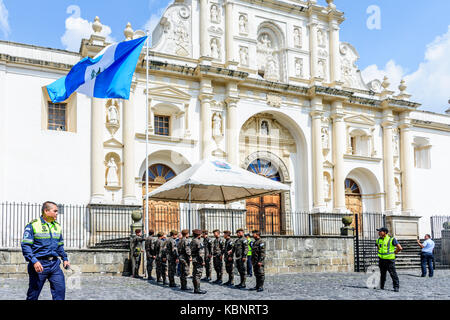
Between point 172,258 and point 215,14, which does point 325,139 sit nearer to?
point 215,14

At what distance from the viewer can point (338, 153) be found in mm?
26125

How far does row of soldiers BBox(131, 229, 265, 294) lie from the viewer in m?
12.6

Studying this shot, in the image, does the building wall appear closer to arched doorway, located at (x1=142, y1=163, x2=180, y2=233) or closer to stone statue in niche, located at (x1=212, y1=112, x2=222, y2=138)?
arched doorway, located at (x1=142, y1=163, x2=180, y2=233)

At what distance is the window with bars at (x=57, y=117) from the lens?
21.5 meters

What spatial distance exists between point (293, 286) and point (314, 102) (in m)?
13.6

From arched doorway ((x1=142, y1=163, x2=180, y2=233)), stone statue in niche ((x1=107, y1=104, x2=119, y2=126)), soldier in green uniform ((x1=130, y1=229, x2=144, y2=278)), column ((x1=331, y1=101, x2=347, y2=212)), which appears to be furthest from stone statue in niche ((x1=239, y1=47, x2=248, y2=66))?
soldier in green uniform ((x1=130, y1=229, x2=144, y2=278))

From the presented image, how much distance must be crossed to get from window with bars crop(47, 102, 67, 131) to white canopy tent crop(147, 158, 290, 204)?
6.11 meters

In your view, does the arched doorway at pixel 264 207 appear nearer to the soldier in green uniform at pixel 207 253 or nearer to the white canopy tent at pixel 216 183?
the white canopy tent at pixel 216 183

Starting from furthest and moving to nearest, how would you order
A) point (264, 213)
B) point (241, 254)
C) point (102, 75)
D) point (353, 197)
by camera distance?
point (353, 197) → point (264, 213) → point (102, 75) → point (241, 254)

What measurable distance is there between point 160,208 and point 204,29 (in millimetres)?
7977

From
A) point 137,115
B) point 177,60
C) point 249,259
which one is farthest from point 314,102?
point 249,259

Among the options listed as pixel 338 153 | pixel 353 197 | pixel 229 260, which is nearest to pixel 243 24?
pixel 338 153

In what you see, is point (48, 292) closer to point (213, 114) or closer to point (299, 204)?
point (213, 114)

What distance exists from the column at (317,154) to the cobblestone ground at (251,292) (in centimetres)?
911
